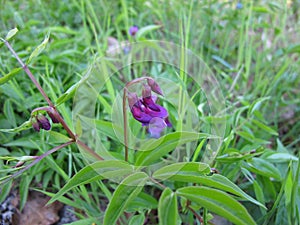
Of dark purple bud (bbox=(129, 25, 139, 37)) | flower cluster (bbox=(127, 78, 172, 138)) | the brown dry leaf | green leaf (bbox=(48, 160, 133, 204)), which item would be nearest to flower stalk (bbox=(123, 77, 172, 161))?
flower cluster (bbox=(127, 78, 172, 138))

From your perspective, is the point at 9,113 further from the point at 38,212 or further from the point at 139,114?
the point at 139,114

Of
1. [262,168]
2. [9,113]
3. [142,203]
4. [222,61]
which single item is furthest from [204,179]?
[222,61]

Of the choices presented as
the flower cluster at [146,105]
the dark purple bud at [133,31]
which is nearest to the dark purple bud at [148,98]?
the flower cluster at [146,105]

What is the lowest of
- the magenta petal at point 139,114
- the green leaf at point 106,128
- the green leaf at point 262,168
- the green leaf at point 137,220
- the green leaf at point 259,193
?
the green leaf at point 259,193

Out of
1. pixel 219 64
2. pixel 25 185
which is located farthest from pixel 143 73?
pixel 25 185

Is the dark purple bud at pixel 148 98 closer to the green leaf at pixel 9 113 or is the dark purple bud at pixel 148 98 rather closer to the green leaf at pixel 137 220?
the green leaf at pixel 137 220

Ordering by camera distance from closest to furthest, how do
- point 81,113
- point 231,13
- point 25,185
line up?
point 25,185 → point 81,113 → point 231,13

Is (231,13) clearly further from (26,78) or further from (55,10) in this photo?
(26,78)
